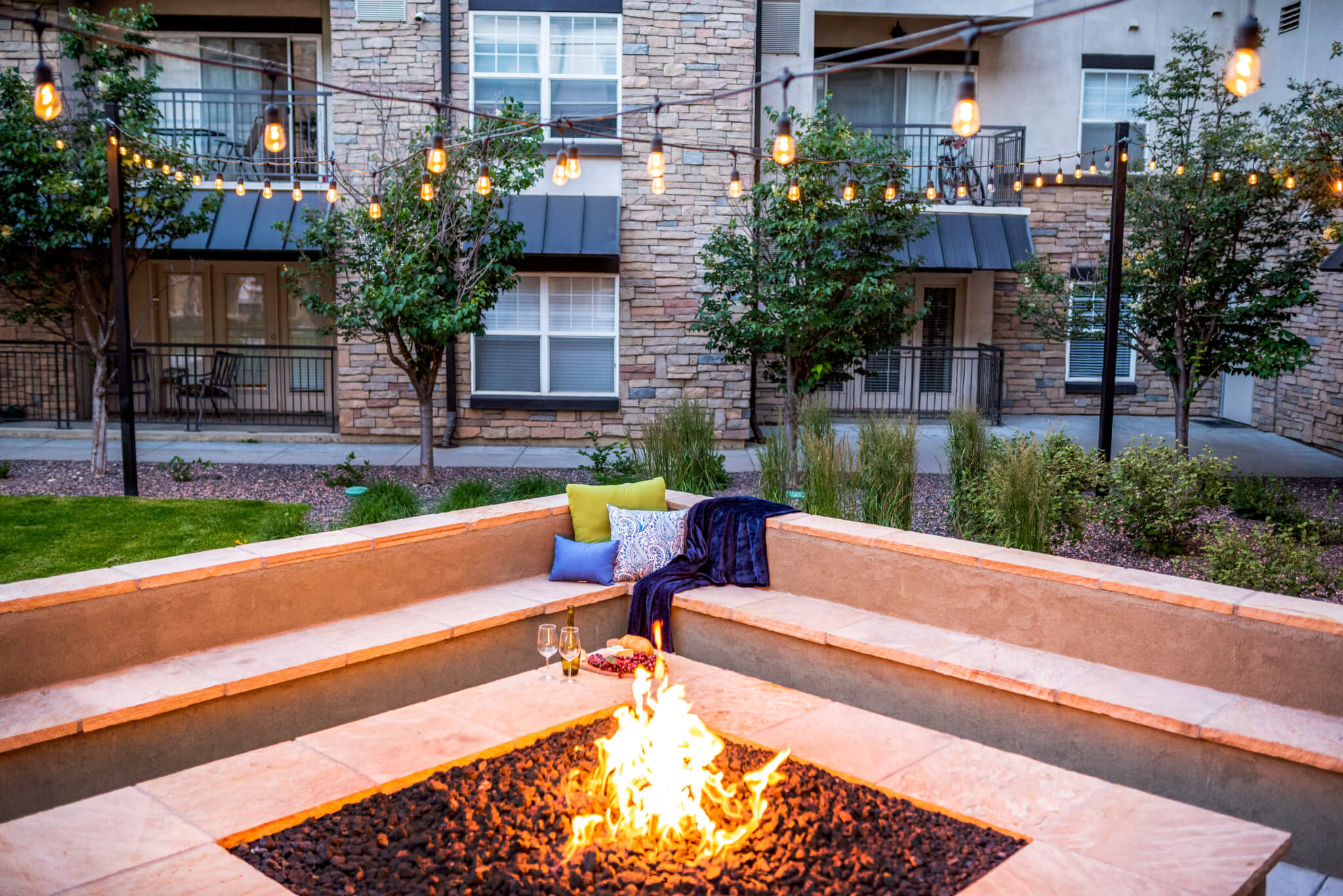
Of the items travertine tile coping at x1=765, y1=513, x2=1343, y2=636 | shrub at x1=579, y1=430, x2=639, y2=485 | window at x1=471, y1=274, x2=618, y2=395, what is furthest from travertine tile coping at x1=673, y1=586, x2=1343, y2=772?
window at x1=471, y1=274, x2=618, y2=395

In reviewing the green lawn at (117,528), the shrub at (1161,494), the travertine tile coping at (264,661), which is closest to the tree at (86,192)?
the green lawn at (117,528)

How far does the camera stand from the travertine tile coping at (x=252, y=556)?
14.5ft

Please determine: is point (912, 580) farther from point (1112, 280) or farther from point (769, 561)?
point (1112, 280)

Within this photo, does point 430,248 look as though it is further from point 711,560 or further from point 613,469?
point 711,560

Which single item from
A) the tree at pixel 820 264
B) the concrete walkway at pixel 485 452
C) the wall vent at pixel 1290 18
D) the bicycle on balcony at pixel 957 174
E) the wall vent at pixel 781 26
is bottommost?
the concrete walkway at pixel 485 452

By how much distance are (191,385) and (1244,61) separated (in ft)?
42.4

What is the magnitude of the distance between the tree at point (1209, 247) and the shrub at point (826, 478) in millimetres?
4177

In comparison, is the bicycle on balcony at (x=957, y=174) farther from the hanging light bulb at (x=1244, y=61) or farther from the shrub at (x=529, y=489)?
the hanging light bulb at (x=1244, y=61)

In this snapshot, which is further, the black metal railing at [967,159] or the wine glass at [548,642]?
the black metal railing at [967,159]

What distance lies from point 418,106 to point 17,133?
383cm

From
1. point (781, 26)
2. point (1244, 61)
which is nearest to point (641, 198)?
point (781, 26)

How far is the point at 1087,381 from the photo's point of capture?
15203 mm

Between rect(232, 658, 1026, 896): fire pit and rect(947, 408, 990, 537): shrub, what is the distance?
3.85 m

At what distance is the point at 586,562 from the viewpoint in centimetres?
600
